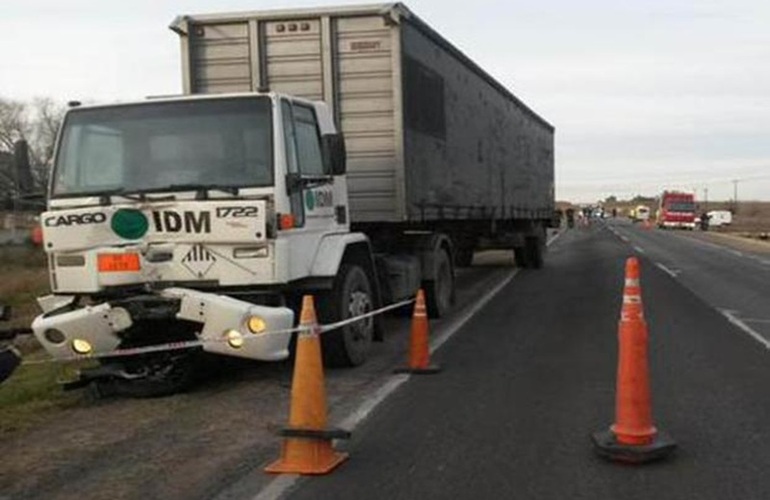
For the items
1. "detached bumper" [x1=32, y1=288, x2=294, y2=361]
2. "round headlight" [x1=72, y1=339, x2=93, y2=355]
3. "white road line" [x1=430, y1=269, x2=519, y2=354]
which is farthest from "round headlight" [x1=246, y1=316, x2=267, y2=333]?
"white road line" [x1=430, y1=269, x2=519, y2=354]

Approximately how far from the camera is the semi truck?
28.6ft

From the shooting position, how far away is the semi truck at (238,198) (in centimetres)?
873

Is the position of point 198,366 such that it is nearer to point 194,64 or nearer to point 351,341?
point 351,341

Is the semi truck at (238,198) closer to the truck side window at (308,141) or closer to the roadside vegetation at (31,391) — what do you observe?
the truck side window at (308,141)

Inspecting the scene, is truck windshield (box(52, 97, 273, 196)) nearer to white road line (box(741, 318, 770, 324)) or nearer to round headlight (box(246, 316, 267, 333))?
round headlight (box(246, 316, 267, 333))

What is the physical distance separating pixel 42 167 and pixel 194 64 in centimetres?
253

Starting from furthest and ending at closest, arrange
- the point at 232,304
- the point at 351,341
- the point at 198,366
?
the point at 351,341
the point at 198,366
the point at 232,304

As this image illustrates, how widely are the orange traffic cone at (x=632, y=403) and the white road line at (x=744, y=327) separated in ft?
18.3

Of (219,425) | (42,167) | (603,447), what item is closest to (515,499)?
(603,447)

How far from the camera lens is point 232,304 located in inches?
336

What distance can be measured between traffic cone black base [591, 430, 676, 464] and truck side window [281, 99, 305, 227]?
3675mm

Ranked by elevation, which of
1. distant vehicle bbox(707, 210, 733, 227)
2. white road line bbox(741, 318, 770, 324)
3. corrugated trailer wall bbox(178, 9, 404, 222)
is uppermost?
corrugated trailer wall bbox(178, 9, 404, 222)

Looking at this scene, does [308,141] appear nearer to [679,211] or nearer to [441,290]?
[441,290]

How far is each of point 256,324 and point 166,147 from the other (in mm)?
1792
